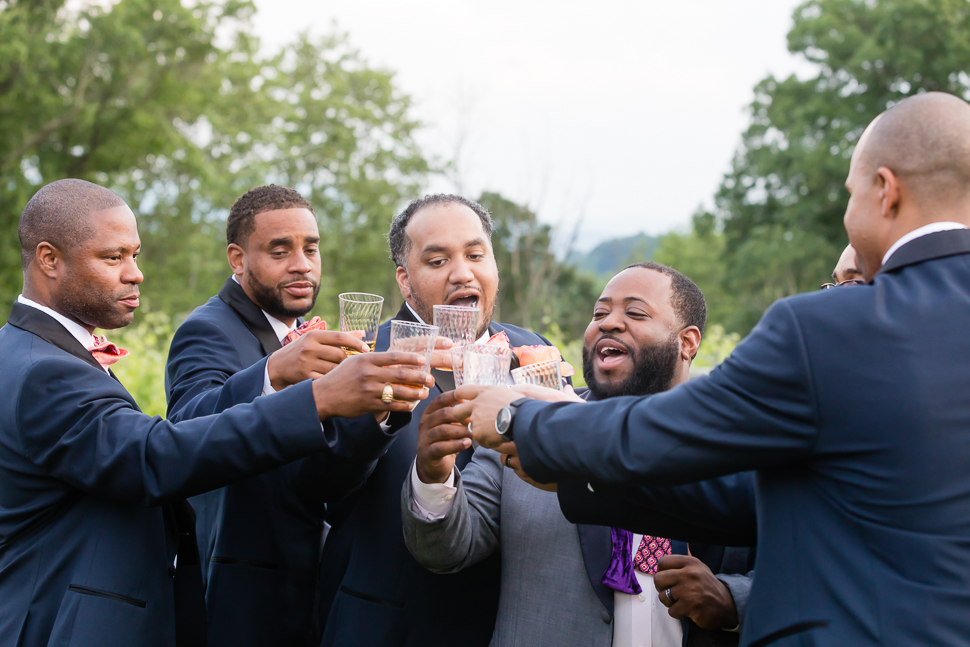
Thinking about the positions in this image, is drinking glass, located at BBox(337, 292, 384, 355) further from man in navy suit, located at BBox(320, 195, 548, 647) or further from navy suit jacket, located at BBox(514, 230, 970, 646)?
navy suit jacket, located at BBox(514, 230, 970, 646)

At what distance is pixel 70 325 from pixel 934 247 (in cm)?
346

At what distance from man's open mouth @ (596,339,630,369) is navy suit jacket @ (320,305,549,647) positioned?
32.2 inches

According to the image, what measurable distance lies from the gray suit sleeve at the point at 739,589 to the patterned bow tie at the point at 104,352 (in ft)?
9.29

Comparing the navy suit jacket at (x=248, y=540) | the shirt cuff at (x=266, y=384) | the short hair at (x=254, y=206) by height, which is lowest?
the navy suit jacket at (x=248, y=540)

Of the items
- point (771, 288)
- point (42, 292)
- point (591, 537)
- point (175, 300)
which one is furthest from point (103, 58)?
point (771, 288)

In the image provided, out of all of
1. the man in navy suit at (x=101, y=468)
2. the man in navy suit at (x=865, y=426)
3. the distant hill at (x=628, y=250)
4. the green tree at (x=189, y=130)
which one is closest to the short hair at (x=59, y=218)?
the man in navy suit at (x=101, y=468)

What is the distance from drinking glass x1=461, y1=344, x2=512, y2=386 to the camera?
10.9ft

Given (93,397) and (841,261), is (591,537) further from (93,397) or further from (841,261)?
(841,261)

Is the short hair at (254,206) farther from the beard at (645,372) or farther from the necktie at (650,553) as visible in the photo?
the necktie at (650,553)

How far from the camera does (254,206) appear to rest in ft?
17.5

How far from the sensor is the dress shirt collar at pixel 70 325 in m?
3.60

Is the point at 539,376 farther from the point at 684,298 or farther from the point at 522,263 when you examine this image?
the point at 522,263

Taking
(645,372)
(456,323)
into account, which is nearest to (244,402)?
(456,323)

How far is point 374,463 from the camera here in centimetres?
374
